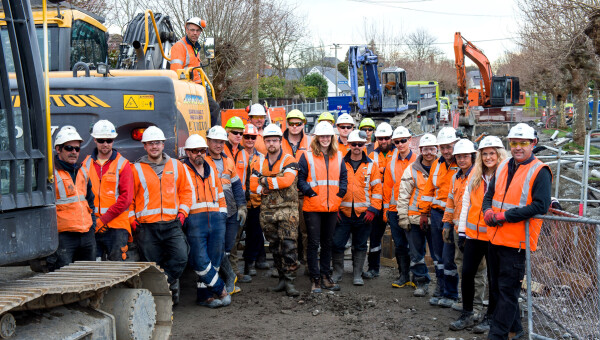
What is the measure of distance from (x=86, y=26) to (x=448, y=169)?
4894 mm

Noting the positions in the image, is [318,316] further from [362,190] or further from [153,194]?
[153,194]

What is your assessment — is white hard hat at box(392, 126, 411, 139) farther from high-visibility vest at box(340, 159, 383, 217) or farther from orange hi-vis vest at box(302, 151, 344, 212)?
orange hi-vis vest at box(302, 151, 344, 212)

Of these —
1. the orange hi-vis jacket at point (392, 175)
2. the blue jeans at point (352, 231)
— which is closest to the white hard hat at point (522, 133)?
the orange hi-vis jacket at point (392, 175)

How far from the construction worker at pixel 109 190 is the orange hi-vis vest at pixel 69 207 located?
52 cm

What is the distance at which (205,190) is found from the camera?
7.30 m

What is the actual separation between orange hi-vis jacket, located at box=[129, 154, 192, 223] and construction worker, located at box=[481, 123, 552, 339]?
3.12 metres

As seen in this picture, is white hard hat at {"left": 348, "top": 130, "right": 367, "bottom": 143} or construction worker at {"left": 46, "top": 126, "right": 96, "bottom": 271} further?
white hard hat at {"left": 348, "top": 130, "right": 367, "bottom": 143}

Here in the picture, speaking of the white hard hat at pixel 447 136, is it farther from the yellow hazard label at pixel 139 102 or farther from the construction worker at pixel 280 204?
the yellow hazard label at pixel 139 102

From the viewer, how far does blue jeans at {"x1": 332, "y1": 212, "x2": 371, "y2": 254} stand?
28.3ft

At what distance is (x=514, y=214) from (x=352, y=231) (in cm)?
321

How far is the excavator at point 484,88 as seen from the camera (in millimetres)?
30359

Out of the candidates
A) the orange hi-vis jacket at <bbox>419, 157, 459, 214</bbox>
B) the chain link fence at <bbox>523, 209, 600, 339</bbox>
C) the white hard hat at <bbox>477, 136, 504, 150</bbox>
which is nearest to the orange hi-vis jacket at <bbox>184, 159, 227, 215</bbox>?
the orange hi-vis jacket at <bbox>419, 157, 459, 214</bbox>

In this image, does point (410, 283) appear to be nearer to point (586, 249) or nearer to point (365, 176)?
point (365, 176)

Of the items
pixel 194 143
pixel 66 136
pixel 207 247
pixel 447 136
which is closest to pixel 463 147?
pixel 447 136
